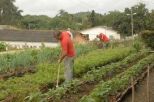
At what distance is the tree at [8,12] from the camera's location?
8156 cm

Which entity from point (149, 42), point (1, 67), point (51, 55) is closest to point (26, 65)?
point (1, 67)

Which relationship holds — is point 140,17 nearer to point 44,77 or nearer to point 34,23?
point 34,23

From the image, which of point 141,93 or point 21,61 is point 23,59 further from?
point 141,93

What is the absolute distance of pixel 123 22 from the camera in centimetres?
5741

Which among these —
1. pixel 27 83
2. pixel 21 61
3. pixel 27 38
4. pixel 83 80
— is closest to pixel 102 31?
pixel 27 38

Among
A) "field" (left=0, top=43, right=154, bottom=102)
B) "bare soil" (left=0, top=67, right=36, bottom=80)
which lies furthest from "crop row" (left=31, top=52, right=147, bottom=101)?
"bare soil" (left=0, top=67, right=36, bottom=80)

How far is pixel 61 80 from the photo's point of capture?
1228 centimetres

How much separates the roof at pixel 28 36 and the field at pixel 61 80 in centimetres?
2638

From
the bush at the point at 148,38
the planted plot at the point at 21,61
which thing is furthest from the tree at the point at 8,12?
the planted plot at the point at 21,61

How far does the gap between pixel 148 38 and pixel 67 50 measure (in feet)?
51.9

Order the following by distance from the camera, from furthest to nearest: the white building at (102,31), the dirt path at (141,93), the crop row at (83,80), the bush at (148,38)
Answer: the white building at (102,31) < the bush at (148,38) < the dirt path at (141,93) < the crop row at (83,80)

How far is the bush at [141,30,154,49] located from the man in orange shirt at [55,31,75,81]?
14891 mm

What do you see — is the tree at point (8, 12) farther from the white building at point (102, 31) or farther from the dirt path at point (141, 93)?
the dirt path at point (141, 93)

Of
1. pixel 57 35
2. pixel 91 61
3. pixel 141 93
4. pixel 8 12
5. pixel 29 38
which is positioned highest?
pixel 8 12
